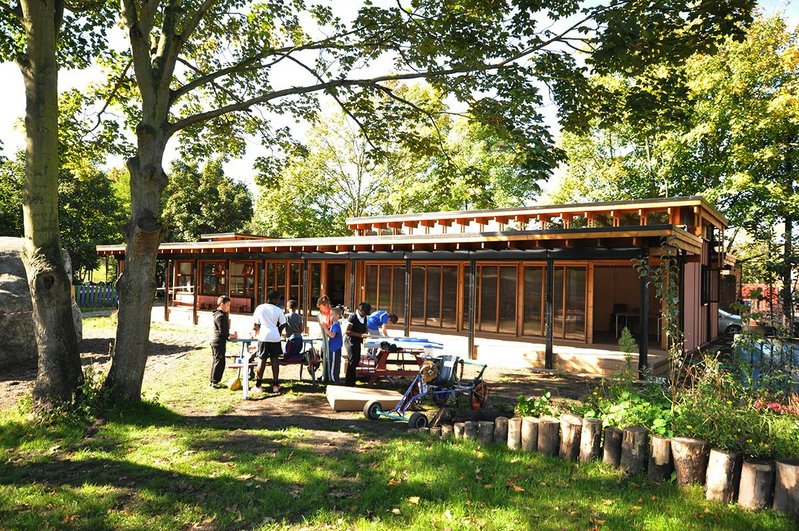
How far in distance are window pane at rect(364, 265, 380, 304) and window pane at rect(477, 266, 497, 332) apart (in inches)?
171

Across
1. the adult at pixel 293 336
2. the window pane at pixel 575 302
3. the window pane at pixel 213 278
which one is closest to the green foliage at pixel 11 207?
the window pane at pixel 213 278

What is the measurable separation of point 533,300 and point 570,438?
364 inches

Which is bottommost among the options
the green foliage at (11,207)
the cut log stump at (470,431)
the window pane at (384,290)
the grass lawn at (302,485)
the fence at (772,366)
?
the grass lawn at (302,485)

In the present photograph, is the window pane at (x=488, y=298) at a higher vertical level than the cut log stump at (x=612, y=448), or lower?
higher

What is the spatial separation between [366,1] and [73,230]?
25421mm

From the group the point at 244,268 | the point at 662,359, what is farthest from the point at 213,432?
the point at 244,268

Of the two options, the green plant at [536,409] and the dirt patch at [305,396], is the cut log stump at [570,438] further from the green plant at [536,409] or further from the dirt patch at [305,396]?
the dirt patch at [305,396]

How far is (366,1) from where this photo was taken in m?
8.11

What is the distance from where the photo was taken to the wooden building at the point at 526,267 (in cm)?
1052

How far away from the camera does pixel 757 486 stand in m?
3.90

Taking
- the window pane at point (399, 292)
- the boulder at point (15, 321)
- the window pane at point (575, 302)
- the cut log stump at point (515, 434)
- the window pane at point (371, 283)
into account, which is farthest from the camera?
the window pane at point (371, 283)

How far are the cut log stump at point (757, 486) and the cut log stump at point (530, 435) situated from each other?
1.81 m

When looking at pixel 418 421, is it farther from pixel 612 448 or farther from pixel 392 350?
pixel 392 350

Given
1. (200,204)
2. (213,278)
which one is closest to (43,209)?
(213,278)
